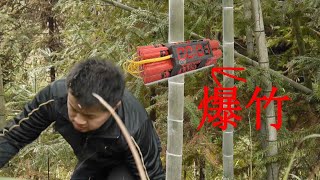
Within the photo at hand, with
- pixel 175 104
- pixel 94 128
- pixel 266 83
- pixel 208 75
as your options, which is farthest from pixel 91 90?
pixel 208 75

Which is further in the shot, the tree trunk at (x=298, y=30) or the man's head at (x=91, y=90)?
the tree trunk at (x=298, y=30)

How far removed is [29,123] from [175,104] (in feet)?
2.45

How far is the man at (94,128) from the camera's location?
62.0 inches

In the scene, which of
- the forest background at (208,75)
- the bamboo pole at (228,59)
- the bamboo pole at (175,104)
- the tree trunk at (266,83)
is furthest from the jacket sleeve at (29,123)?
the tree trunk at (266,83)

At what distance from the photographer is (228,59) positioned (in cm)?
294

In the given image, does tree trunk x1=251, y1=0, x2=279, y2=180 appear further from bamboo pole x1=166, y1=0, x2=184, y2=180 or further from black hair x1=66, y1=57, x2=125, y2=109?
black hair x1=66, y1=57, x2=125, y2=109

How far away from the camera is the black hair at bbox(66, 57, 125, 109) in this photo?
1.48 metres

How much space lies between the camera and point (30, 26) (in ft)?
24.2

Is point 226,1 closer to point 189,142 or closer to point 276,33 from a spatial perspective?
point 189,142

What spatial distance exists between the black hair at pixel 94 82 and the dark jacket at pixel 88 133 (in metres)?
0.22

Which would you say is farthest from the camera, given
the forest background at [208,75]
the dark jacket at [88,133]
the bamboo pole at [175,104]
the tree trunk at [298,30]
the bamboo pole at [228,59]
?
the tree trunk at [298,30]

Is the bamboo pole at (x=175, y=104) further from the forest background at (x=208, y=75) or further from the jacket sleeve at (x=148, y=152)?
the forest background at (x=208, y=75)

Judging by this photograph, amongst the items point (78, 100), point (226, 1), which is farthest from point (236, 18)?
point (78, 100)

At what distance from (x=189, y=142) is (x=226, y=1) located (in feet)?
3.79
